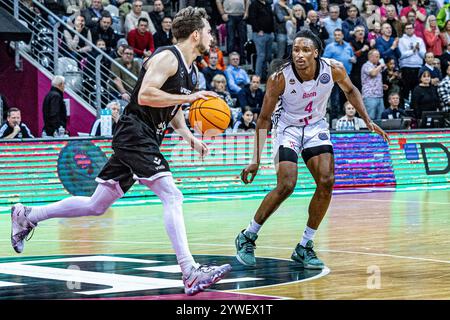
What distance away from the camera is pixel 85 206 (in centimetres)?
966

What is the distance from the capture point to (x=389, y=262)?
10.8 metres

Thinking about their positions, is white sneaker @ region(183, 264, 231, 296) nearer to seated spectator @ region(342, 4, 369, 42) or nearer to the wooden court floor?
the wooden court floor

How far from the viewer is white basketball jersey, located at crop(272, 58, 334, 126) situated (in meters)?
10.9

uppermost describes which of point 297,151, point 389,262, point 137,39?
point 137,39

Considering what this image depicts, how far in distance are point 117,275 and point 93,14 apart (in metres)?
13.3

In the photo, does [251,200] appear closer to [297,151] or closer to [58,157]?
[58,157]

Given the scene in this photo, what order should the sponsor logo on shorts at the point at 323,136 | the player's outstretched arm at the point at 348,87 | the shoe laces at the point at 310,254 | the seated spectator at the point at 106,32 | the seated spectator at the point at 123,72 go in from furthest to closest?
1. the seated spectator at the point at 106,32
2. the seated spectator at the point at 123,72
3. the player's outstretched arm at the point at 348,87
4. the sponsor logo on shorts at the point at 323,136
5. the shoe laces at the point at 310,254

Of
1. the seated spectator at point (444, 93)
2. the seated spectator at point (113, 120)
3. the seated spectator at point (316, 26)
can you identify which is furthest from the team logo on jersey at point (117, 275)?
the seated spectator at point (316, 26)

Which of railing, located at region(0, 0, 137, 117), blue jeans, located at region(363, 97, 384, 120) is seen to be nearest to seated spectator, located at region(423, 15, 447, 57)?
blue jeans, located at region(363, 97, 384, 120)

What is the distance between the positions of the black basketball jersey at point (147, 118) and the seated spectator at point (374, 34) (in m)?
16.8

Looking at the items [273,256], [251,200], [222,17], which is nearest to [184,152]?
[251,200]

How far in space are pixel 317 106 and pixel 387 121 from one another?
1082 centimetres

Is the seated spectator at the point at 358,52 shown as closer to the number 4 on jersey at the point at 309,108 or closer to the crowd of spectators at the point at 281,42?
the crowd of spectators at the point at 281,42

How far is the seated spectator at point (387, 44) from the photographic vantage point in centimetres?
2566
